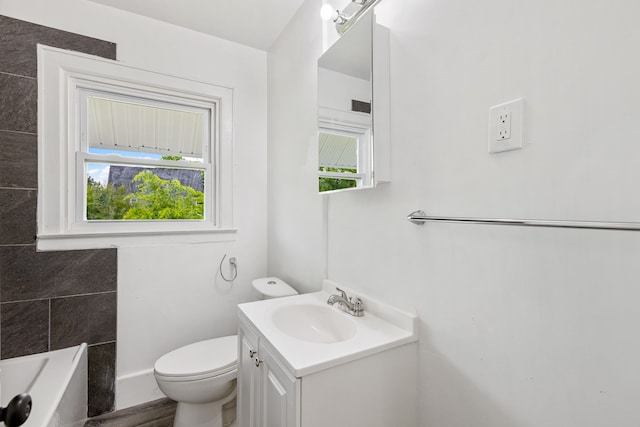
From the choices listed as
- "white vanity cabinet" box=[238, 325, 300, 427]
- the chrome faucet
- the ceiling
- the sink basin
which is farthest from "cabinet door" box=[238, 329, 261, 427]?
the ceiling

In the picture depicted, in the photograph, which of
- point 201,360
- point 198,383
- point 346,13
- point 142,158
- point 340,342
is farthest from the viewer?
point 142,158

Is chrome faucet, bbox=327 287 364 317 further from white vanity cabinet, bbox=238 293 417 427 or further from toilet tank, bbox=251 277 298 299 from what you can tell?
toilet tank, bbox=251 277 298 299

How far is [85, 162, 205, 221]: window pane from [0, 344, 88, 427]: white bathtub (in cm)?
81

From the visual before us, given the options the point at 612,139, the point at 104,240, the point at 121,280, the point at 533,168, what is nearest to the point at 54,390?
the point at 121,280

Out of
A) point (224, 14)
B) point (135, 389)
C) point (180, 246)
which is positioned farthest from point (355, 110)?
point (135, 389)

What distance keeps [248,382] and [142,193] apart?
1455 millimetres

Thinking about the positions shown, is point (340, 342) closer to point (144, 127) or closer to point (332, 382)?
point (332, 382)

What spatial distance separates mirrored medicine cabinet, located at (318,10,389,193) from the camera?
1138 millimetres

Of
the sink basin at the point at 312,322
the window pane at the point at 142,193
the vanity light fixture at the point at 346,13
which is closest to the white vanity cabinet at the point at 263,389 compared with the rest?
the sink basin at the point at 312,322

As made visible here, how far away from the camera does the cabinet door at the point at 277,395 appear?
0.83m

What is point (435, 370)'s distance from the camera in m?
0.97

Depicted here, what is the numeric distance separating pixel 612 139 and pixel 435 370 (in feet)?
2.64

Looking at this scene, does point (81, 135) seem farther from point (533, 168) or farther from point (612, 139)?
point (612, 139)

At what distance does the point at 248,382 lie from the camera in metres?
1.25
